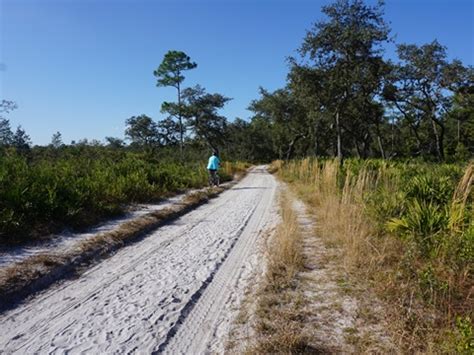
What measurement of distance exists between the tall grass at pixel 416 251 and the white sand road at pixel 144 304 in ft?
5.32

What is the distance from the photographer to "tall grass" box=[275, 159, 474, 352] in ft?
9.68

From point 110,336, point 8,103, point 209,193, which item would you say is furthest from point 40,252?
point 8,103

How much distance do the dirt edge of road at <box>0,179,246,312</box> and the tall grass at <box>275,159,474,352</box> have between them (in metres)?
3.87

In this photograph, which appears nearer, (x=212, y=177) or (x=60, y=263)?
(x=60, y=263)

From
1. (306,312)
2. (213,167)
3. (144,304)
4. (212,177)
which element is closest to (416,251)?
(306,312)

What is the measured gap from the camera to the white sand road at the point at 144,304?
307 centimetres

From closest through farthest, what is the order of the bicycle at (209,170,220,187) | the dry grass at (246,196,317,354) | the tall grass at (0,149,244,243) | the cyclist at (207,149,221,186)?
1. the dry grass at (246,196,317,354)
2. the tall grass at (0,149,244,243)
3. the cyclist at (207,149,221,186)
4. the bicycle at (209,170,220,187)

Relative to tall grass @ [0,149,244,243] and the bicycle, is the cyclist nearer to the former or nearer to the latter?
the bicycle

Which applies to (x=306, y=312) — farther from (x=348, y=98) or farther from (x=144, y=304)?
(x=348, y=98)

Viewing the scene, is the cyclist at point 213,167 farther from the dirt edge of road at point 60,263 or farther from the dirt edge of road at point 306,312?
the dirt edge of road at point 306,312

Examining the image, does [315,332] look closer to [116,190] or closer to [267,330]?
[267,330]

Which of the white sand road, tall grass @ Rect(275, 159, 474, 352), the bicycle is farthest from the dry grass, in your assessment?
the bicycle

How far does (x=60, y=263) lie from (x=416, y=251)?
5007mm

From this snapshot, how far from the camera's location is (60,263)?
16.6 feet
